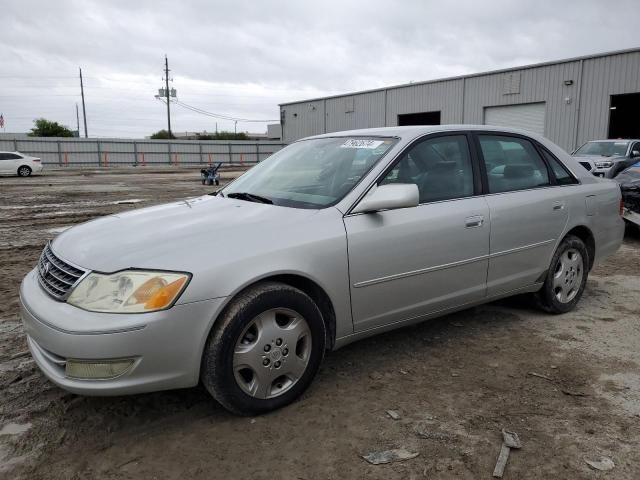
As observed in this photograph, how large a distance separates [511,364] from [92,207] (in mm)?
11303

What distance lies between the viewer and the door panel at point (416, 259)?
10.4ft

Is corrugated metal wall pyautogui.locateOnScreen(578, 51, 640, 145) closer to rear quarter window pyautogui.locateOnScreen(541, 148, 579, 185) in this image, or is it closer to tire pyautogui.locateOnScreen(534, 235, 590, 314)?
rear quarter window pyautogui.locateOnScreen(541, 148, 579, 185)

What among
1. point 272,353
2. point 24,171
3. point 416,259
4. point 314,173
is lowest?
point 272,353

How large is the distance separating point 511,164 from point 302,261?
2.15 meters

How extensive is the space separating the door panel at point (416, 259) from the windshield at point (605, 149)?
41.9ft

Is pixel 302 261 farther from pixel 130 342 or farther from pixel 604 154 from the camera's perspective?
pixel 604 154

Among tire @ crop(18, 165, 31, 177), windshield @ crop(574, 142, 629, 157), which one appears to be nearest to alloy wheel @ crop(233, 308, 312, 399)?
windshield @ crop(574, 142, 629, 157)

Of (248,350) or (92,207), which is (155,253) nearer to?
(248,350)

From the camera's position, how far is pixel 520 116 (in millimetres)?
25891

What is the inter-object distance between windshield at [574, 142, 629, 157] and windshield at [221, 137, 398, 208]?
1307cm

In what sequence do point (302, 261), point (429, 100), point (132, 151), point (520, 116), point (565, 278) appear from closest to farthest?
point (302, 261), point (565, 278), point (520, 116), point (429, 100), point (132, 151)

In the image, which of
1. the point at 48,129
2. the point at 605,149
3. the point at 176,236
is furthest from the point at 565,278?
the point at 48,129

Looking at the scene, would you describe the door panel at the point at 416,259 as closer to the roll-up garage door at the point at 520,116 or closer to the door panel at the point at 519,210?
the door panel at the point at 519,210

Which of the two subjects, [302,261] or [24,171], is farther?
[24,171]
